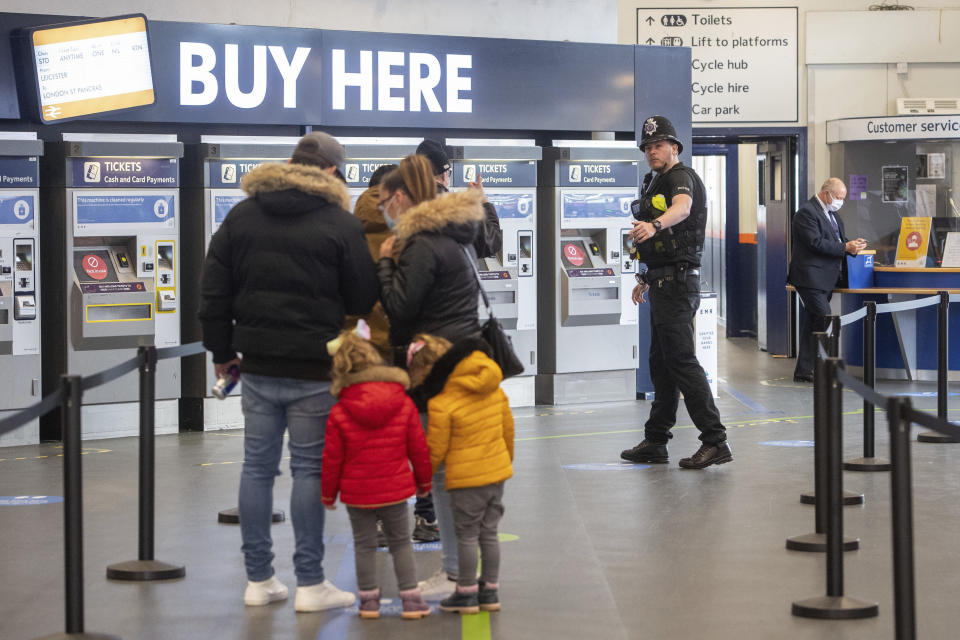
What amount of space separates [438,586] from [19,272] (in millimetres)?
4659

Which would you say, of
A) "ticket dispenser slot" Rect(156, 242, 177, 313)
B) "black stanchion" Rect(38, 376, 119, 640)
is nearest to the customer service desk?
"ticket dispenser slot" Rect(156, 242, 177, 313)

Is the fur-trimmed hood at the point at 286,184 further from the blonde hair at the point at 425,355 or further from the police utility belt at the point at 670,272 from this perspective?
the police utility belt at the point at 670,272

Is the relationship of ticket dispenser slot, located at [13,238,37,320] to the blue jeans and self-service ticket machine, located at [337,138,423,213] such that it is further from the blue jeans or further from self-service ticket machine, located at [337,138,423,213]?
the blue jeans

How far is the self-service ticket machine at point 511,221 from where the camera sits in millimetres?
9344

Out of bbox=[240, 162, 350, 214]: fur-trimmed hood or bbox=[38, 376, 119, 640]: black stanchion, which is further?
bbox=[240, 162, 350, 214]: fur-trimmed hood

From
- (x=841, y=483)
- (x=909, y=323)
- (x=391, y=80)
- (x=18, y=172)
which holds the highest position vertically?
(x=391, y=80)

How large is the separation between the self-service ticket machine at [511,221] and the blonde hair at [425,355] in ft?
16.7

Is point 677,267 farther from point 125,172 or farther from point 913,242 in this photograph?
point 913,242

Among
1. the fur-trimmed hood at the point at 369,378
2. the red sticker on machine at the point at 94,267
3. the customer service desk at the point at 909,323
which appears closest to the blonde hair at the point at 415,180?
the fur-trimmed hood at the point at 369,378

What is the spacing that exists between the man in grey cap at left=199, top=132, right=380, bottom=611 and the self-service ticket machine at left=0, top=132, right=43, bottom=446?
13.8ft

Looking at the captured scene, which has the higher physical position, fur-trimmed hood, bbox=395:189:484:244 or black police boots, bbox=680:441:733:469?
fur-trimmed hood, bbox=395:189:484:244

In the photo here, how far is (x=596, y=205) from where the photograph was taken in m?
9.77

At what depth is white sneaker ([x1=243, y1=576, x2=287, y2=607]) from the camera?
4363 millimetres

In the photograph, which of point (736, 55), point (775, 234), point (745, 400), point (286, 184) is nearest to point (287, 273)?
point (286, 184)
